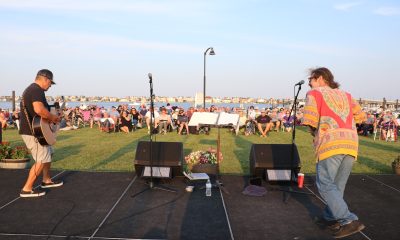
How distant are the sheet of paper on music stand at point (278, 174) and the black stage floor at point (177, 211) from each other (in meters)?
0.15

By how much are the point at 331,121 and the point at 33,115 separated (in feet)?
14.5

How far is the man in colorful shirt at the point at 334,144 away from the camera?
3.96 metres

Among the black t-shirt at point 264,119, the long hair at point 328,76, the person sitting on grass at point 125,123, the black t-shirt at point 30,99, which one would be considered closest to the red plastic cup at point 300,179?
the long hair at point 328,76

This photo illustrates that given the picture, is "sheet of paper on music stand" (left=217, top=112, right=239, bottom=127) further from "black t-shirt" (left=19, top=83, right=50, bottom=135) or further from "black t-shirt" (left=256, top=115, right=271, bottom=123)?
"black t-shirt" (left=256, top=115, right=271, bottom=123)

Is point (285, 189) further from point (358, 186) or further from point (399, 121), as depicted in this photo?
point (399, 121)

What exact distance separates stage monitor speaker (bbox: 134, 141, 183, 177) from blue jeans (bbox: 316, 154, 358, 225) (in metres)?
3.02

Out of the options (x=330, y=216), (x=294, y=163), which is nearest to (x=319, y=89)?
(x=330, y=216)

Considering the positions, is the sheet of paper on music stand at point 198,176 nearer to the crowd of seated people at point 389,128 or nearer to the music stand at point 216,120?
the music stand at point 216,120

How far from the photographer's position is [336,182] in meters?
4.14

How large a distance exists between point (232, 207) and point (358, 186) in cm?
275

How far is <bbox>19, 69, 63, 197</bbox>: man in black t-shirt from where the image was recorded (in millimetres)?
5316

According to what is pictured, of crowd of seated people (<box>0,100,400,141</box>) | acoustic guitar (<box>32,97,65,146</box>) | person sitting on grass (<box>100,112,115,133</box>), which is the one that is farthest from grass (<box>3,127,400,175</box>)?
person sitting on grass (<box>100,112,115,133</box>)

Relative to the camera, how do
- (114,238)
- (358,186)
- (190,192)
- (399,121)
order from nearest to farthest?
(114,238) → (190,192) → (358,186) → (399,121)

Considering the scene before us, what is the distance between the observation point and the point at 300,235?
403cm
